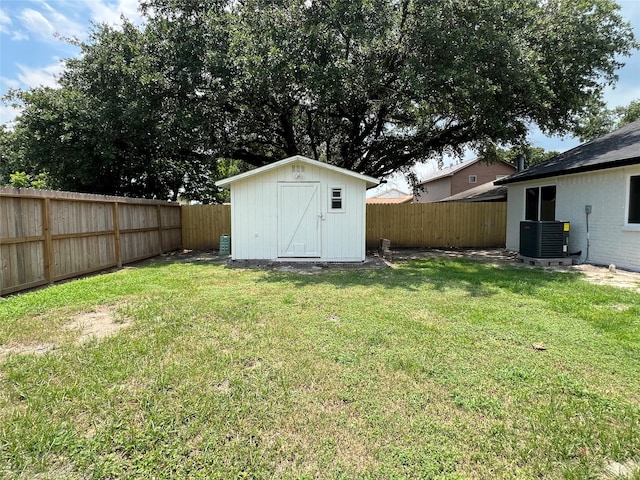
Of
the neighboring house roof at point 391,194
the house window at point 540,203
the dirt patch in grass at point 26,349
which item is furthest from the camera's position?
the neighboring house roof at point 391,194

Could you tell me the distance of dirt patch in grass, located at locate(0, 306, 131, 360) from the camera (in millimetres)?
3354

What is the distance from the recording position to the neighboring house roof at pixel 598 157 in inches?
296

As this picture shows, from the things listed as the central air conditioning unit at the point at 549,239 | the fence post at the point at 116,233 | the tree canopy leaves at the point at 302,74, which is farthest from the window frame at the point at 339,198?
the fence post at the point at 116,233

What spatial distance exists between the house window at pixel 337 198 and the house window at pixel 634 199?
20.2 feet

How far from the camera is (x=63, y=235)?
6.69 meters

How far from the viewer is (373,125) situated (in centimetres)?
1342

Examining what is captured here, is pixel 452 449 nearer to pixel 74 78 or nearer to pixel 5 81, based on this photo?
pixel 74 78

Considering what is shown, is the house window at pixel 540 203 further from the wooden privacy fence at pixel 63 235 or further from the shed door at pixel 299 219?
the wooden privacy fence at pixel 63 235

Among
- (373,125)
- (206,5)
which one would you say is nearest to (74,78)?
(206,5)

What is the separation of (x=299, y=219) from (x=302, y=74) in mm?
3760

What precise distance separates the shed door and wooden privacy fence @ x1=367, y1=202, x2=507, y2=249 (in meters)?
4.09

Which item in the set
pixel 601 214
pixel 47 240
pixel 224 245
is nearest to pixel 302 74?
pixel 224 245

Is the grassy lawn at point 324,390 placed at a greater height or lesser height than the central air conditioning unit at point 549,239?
lesser

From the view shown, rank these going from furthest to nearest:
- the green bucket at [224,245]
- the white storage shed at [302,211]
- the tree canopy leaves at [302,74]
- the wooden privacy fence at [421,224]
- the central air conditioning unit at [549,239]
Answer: the wooden privacy fence at [421,224] → the green bucket at [224,245] → the white storage shed at [302,211] → the tree canopy leaves at [302,74] → the central air conditioning unit at [549,239]
